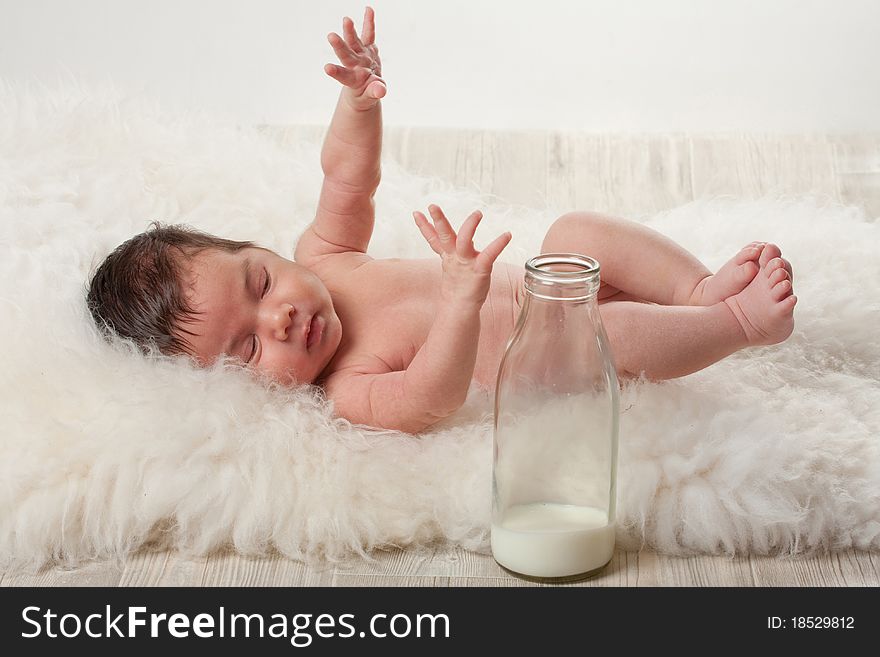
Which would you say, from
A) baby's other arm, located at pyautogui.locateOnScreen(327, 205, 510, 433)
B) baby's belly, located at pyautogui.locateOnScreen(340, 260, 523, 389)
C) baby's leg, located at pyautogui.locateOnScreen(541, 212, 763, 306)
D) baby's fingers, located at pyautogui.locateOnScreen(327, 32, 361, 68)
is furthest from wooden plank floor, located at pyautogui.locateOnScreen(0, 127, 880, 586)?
baby's other arm, located at pyautogui.locateOnScreen(327, 205, 510, 433)

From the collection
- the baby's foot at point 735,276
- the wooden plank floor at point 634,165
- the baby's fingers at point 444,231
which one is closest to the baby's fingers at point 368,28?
the baby's fingers at point 444,231

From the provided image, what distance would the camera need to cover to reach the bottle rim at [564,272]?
110 centimetres

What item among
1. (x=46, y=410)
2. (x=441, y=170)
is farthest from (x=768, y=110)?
(x=46, y=410)

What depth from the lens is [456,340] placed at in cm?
119

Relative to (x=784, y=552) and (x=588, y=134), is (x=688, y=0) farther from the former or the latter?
(x=784, y=552)

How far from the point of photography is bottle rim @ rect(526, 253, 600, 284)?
1099mm

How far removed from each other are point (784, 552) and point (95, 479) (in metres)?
0.70

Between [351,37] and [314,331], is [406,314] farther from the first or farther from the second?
[351,37]

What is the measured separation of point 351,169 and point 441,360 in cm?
43

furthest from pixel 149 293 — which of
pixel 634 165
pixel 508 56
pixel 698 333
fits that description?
pixel 508 56

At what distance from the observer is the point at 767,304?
52.3 inches

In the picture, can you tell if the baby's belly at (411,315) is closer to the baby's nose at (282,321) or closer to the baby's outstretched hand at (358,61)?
the baby's nose at (282,321)

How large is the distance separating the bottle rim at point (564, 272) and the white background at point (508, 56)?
1.85 metres

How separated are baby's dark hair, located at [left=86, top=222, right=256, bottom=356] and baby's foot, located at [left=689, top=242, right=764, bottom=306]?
1.89 feet
